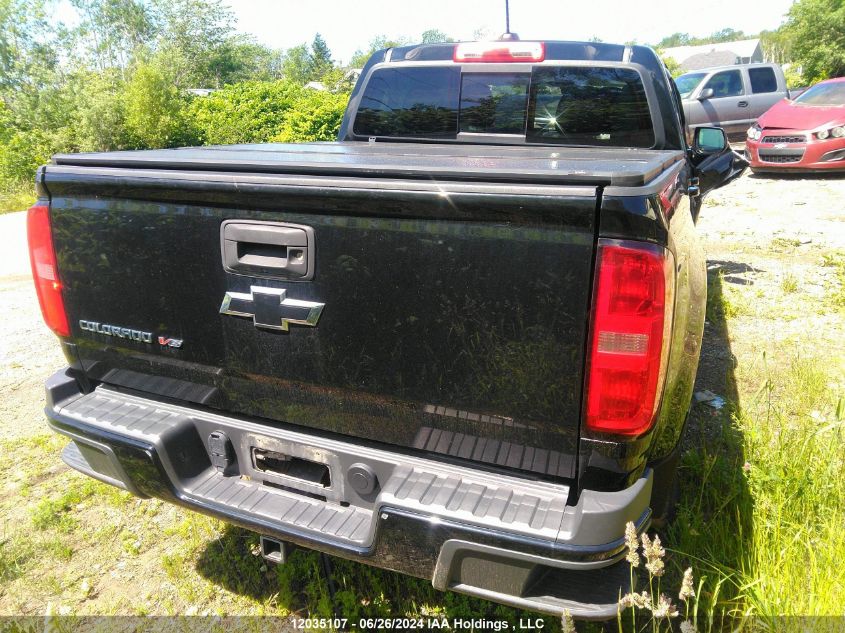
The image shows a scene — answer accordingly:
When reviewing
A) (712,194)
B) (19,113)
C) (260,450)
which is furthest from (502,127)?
(19,113)

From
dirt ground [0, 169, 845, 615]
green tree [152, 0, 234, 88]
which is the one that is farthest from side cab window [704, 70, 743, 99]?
green tree [152, 0, 234, 88]

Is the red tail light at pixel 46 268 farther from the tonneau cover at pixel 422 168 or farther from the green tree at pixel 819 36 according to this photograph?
the green tree at pixel 819 36

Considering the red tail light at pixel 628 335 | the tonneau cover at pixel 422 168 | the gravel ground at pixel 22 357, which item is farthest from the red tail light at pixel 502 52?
the gravel ground at pixel 22 357

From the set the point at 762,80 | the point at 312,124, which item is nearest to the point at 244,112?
the point at 312,124

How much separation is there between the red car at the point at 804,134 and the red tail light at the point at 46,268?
1227 centimetres

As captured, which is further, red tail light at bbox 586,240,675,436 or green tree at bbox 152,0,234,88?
green tree at bbox 152,0,234,88

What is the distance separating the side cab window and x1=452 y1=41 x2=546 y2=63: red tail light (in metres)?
13.1

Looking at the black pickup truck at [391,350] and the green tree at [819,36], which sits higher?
the green tree at [819,36]

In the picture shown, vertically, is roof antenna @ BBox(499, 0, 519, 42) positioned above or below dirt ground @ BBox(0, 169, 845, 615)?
above

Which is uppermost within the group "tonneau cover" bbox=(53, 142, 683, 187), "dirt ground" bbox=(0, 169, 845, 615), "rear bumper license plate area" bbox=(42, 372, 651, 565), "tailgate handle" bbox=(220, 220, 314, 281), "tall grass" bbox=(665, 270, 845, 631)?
"tonneau cover" bbox=(53, 142, 683, 187)

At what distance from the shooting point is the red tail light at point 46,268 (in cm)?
233

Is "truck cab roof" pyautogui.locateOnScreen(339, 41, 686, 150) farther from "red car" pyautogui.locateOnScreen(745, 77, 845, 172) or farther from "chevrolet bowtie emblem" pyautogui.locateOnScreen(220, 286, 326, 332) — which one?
"red car" pyautogui.locateOnScreen(745, 77, 845, 172)

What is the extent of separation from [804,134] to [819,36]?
81.4 ft

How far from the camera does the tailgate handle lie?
1.91 m
